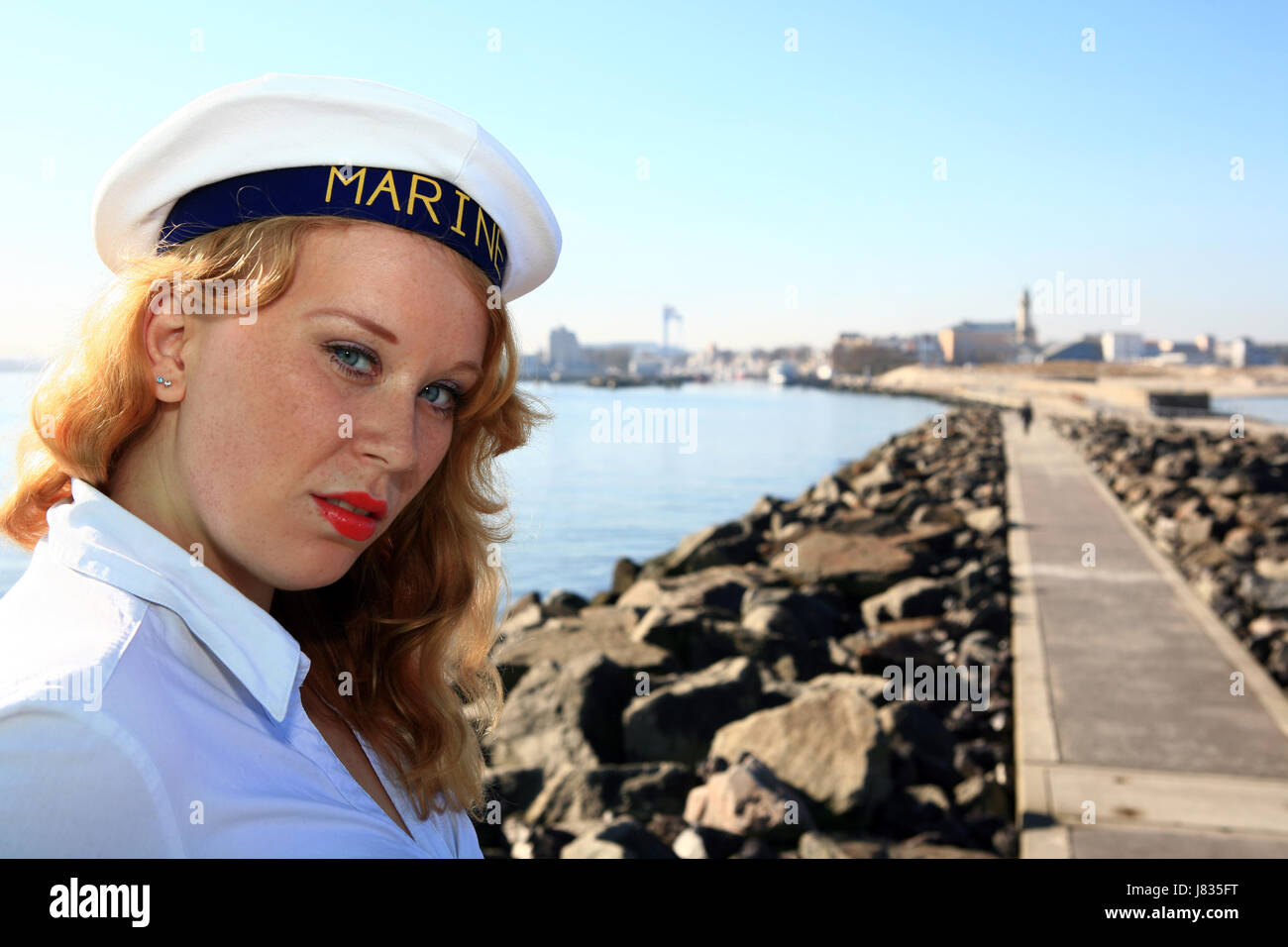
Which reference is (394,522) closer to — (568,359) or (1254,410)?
(1254,410)

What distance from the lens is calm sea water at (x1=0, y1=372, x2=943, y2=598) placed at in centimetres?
810

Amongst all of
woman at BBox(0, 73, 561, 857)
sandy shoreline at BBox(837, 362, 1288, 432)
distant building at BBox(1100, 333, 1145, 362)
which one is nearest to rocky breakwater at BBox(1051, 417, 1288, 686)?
woman at BBox(0, 73, 561, 857)

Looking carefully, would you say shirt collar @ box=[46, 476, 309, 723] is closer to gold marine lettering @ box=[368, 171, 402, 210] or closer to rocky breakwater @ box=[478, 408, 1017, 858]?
gold marine lettering @ box=[368, 171, 402, 210]

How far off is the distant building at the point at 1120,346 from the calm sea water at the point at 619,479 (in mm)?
123895

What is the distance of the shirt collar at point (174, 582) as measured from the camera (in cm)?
96

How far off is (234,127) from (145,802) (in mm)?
750

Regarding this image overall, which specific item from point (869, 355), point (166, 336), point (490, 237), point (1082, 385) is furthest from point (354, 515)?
point (869, 355)

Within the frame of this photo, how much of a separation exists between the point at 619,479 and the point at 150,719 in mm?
28214

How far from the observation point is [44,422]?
1.17 meters

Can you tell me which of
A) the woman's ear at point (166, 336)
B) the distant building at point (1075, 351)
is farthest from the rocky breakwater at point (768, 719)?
the distant building at point (1075, 351)

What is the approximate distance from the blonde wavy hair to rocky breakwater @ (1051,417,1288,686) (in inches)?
254

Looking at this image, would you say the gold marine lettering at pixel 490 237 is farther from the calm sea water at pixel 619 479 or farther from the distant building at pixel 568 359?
the distant building at pixel 568 359

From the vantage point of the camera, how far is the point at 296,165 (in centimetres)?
117

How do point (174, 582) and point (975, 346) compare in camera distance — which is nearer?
point (174, 582)
